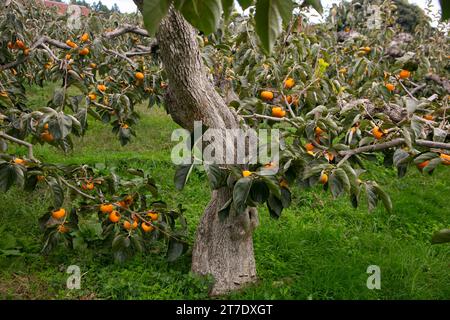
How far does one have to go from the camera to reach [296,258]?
2.88 metres

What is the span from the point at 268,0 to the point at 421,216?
361 centimetres

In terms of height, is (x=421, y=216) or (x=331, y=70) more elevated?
(x=331, y=70)

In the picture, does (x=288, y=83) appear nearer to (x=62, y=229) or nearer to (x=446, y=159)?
(x=446, y=159)

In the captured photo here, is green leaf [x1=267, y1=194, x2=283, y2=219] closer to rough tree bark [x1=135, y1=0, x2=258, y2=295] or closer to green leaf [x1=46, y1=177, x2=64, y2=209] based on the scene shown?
rough tree bark [x1=135, y1=0, x2=258, y2=295]

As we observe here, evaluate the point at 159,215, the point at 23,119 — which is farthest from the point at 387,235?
the point at 23,119

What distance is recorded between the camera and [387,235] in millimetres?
3312

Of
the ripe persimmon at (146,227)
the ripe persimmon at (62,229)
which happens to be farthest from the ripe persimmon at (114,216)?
the ripe persimmon at (62,229)

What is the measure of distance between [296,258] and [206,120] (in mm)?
1207

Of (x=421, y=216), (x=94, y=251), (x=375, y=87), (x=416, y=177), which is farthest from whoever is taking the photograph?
(x=416, y=177)

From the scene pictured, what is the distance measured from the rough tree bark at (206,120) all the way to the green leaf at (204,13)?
128 cm

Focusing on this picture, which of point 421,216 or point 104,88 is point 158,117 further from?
point 421,216

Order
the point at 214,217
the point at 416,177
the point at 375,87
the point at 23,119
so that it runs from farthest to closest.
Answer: the point at 416,177 < the point at 375,87 < the point at 214,217 < the point at 23,119

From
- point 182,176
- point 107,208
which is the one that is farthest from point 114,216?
point 182,176

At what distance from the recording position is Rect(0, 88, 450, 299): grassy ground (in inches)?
96.0
